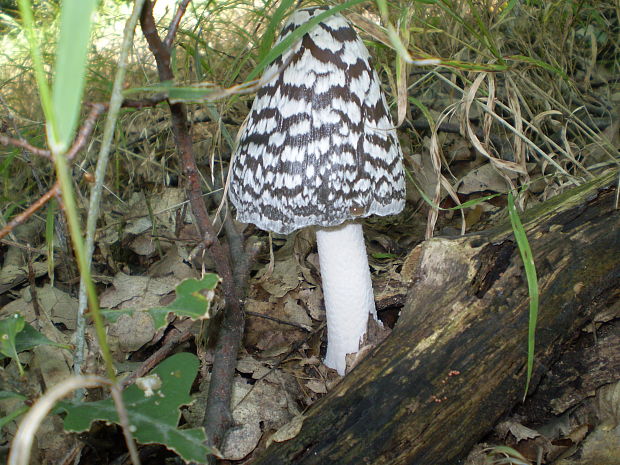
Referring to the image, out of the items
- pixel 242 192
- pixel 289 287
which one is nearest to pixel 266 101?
pixel 242 192

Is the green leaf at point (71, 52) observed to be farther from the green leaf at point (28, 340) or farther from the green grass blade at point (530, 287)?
the green grass blade at point (530, 287)

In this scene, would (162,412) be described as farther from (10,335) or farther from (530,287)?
(530,287)

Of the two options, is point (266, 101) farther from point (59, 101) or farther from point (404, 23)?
point (59, 101)

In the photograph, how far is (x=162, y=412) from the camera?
1.70 meters

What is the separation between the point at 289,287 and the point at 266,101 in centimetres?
141

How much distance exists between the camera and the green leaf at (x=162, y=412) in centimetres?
158

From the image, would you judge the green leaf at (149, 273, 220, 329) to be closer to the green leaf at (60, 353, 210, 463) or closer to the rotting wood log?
the green leaf at (60, 353, 210, 463)

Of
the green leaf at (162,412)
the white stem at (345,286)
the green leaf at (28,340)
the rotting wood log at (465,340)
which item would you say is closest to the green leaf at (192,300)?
the green leaf at (162,412)

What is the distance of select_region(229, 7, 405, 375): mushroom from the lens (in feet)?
7.72

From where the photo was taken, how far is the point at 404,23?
231cm

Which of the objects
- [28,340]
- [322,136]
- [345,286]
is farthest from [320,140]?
[28,340]

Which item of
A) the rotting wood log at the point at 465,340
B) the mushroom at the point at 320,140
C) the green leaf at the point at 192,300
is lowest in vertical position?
the rotting wood log at the point at 465,340

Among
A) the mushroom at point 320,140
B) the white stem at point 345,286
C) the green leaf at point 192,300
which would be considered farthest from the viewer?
the white stem at point 345,286

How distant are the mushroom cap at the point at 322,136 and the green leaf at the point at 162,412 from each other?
94 centimetres
